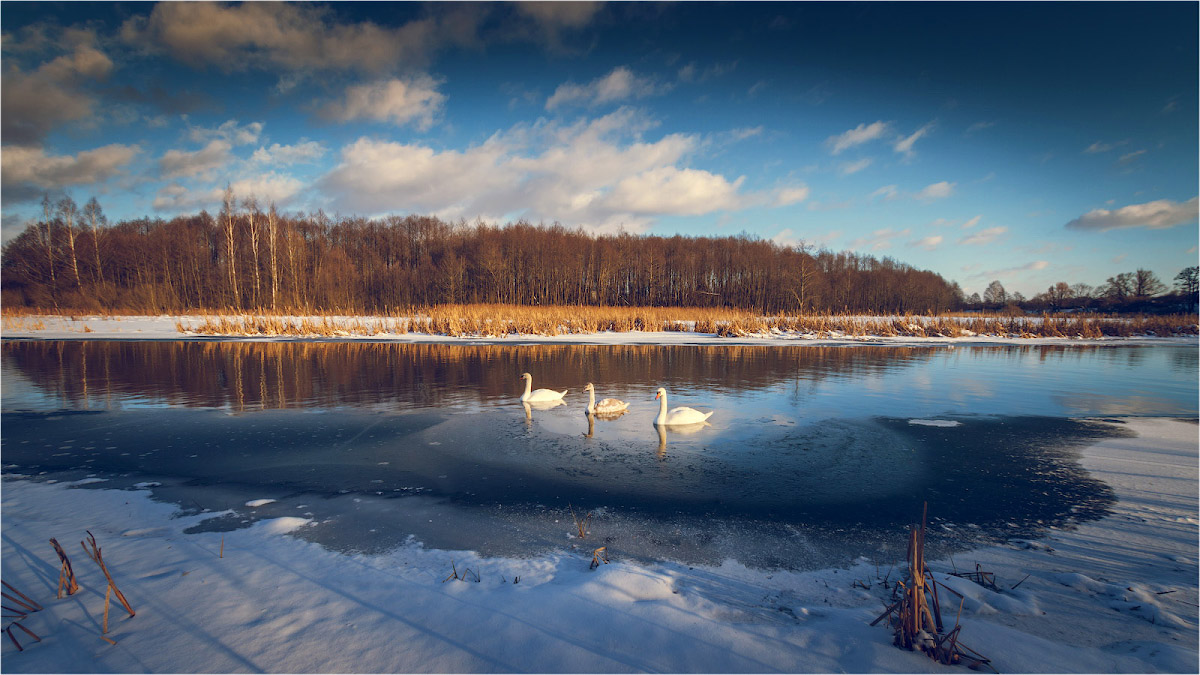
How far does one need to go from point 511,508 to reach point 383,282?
5563cm

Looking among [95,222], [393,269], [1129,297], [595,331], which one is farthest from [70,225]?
[1129,297]

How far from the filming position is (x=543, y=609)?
3.03 metres

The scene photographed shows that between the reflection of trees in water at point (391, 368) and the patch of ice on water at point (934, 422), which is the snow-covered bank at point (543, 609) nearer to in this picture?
the patch of ice on water at point (934, 422)

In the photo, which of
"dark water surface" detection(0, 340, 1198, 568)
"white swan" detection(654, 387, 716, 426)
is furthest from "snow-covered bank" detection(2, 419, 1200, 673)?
"white swan" detection(654, 387, 716, 426)

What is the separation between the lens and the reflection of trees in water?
10727 millimetres

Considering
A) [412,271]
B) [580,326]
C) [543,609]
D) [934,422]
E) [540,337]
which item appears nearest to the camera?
[543,609]

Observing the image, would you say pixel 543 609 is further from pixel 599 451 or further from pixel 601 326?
pixel 601 326

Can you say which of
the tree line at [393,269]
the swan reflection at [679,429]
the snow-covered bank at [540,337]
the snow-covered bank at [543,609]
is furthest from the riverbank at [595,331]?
the snow-covered bank at [543,609]

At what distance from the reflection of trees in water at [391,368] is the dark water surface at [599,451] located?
16cm

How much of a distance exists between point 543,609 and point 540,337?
74.8 feet

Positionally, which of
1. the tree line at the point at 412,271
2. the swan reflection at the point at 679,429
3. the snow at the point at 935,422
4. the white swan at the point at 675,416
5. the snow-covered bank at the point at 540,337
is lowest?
the snow at the point at 935,422

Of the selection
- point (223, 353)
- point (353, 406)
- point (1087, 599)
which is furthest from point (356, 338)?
point (1087, 599)

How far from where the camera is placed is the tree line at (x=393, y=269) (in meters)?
43.4

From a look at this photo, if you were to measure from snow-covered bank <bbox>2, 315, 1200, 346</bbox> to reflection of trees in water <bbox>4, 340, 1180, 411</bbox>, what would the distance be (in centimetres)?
180
